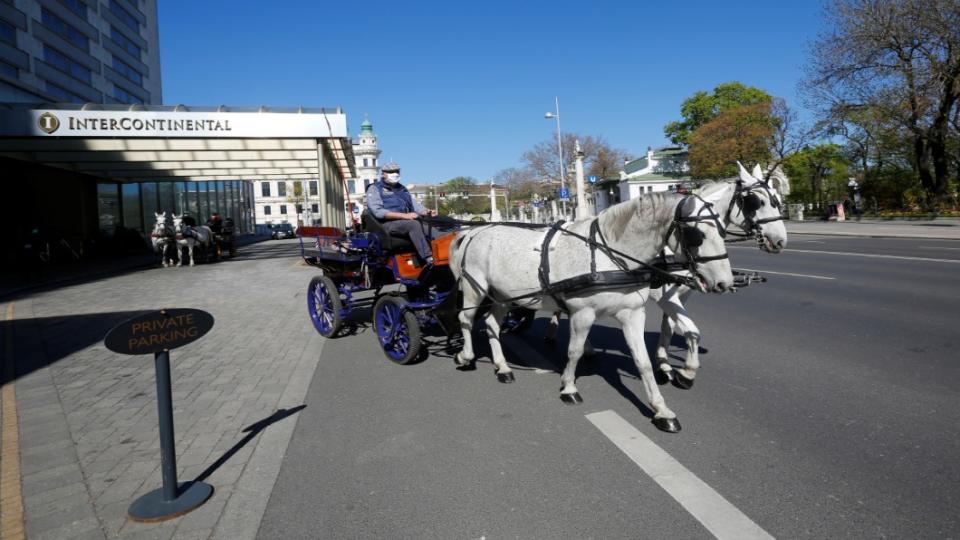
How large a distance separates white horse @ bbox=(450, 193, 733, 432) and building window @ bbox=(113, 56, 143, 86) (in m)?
54.9

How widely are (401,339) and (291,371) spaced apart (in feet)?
4.25

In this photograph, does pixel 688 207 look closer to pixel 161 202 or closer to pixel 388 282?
pixel 388 282

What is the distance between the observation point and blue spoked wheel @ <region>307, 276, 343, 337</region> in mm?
7406

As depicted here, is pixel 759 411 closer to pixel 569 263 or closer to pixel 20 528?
pixel 569 263

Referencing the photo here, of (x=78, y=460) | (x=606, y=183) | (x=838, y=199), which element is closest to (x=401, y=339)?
(x=78, y=460)

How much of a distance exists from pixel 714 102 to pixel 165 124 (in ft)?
201

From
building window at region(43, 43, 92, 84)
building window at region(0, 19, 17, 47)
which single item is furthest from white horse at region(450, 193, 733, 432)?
building window at region(43, 43, 92, 84)

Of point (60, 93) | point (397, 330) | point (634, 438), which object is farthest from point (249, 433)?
point (60, 93)

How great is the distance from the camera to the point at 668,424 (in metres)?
3.92

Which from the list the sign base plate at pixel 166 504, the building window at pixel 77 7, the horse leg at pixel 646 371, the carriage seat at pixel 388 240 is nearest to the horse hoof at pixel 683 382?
the horse leg at pixel 646 371

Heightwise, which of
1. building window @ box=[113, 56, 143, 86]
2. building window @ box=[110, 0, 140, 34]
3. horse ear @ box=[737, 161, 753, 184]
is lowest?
horse ear @ box=[737, 161, 753, 184]

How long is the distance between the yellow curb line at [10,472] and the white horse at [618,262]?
372cm

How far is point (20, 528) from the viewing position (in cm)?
299

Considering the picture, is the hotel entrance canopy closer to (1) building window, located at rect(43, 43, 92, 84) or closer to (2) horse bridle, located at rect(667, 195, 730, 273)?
(2) horse bridle, located at rect(667, 195, 730, 273)
